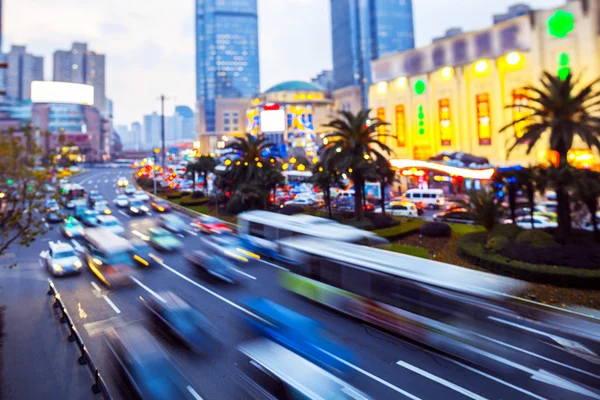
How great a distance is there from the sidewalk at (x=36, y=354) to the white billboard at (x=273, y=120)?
15.2 metres

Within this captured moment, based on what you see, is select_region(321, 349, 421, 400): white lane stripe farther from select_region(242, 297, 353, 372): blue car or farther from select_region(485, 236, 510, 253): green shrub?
select_region(485, 236, 510, 253): green shrub

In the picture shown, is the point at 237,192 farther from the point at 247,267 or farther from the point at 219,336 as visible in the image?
the point at 219,336

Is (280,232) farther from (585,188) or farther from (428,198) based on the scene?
(428,198)

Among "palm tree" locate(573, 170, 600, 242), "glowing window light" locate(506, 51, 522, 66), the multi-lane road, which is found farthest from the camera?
"glowing window light" locate(506, 51, 522, 66)

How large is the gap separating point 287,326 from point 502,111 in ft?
179

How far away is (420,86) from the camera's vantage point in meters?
63.5

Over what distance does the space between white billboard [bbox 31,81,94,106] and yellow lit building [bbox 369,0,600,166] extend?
39886 millimetres

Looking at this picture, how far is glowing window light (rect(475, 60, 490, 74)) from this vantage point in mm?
54844

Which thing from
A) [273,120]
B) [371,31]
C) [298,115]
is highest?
[371,31]

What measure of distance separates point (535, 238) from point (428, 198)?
23944 millimetres

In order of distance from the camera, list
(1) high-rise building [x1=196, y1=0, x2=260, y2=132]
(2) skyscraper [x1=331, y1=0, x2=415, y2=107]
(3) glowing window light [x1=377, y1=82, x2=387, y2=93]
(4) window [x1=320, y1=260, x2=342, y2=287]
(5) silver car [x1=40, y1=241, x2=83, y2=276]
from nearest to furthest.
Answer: (4) window [x1=320, y1=260, x2=342, y2=287] → (5) silver car [x1=40, y1=241, x2=83, y2=276] → (3) glowing window light [x1=377, y1=82, x2=387, y2=93] → (2) skyscraper [x1=331, y1=0, x2=415, y2=107] → (1) high-rise building [x1=196, y1=0, x2=260, y2=132]

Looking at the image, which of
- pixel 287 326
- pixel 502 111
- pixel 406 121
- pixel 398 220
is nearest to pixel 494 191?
pixel 398 220

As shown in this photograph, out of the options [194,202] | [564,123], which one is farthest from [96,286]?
[194,202]

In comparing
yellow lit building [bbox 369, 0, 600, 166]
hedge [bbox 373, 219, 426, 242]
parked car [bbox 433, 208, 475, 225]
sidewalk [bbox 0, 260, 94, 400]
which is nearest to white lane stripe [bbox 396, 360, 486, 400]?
sidewalk [bbox 0, 260, 94, 400]
